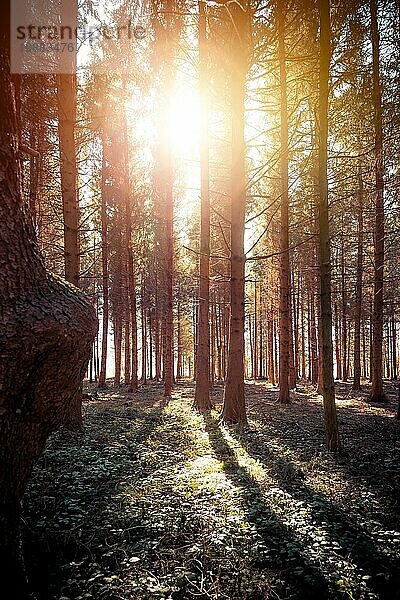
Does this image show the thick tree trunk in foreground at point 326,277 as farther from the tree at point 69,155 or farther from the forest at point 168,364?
the tree at point 69,155

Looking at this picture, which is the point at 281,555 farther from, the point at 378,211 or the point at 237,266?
the point at 378,211

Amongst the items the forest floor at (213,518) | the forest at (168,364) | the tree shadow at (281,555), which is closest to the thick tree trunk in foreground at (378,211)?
the forest at (168,364)

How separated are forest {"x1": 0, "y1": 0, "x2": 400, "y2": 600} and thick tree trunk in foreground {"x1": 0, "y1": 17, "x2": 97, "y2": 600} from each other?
1 cm

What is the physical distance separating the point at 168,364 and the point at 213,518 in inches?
476

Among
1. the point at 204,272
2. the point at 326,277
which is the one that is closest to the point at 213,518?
the point at 326,277

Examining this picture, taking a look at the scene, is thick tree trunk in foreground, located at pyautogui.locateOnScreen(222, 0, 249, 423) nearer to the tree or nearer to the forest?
the forest

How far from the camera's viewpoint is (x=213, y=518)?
4.51 m

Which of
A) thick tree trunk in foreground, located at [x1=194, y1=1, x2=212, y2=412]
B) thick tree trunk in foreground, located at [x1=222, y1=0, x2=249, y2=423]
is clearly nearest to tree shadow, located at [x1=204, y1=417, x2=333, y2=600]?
thick tree trunk in foreground, located at [x1=222, y1=0, x2=249, y2=423]

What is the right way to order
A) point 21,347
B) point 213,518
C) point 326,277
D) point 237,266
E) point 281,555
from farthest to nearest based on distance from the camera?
point 237,266 < point 326,277 < point 213,518 < point 281,555 < point 21,347

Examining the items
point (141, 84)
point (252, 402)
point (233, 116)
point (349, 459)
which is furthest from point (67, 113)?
point (252, 402)

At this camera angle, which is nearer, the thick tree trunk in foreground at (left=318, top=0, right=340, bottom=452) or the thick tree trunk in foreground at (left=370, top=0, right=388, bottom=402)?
the thick tree trunk in foreground at (left=318, top=0, right=340, bottom=452)

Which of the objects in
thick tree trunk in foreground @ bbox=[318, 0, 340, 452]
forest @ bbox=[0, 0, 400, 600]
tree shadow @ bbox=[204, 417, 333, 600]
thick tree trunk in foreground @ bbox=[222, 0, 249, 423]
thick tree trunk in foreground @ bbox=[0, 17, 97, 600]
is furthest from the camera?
thick tree trunk in foreground @ bbox=[222, 0, 249, 423]

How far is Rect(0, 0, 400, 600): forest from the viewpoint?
2.96 metres

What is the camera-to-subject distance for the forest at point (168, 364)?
Result: 9.72 feet
